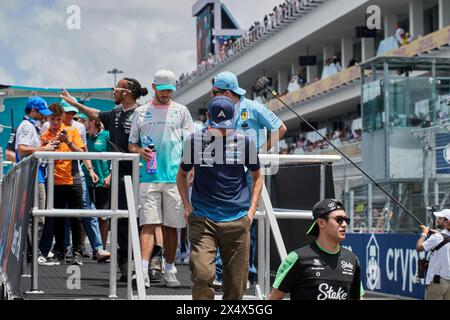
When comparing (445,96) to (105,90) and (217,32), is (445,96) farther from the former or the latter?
(217,32)

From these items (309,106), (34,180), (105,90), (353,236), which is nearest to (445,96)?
(353,236)

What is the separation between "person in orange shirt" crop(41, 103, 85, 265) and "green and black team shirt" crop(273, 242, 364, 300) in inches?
162

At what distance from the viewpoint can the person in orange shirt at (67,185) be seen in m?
9.16

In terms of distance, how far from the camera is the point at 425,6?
134 feet

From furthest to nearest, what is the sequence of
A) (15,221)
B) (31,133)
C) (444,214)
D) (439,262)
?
(439,262) → (444,214) → (31,133) → (15,221)

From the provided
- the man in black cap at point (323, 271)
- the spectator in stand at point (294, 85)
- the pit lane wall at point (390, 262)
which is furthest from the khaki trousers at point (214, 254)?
the spectator in stand at point (294, 85)

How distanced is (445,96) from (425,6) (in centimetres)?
1807

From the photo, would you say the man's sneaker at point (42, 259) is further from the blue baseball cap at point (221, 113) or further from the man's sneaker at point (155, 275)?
the blue baseball cap at point (221, 113)

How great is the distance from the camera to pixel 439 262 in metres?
14.9

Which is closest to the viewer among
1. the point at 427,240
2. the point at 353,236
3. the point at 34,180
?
the point at 34,180

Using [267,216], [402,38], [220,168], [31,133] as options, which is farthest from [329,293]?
[402,38]

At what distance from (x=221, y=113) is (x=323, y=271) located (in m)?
1.55

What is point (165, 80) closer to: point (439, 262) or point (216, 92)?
point (216, 92)

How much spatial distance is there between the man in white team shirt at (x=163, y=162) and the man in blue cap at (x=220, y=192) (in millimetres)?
1336
